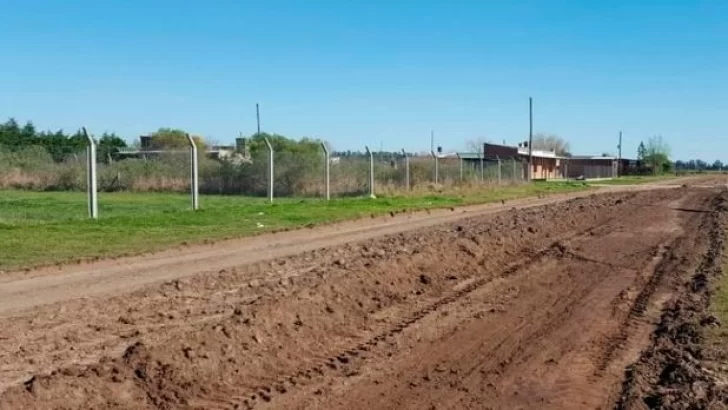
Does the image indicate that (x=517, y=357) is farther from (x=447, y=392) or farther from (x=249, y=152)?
(x=249, y=152)

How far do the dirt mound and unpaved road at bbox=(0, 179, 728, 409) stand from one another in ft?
0.43

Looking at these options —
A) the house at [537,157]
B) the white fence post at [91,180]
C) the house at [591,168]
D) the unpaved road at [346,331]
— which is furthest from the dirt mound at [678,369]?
the house at [591,168]

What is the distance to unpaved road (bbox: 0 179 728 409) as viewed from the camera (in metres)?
5.89

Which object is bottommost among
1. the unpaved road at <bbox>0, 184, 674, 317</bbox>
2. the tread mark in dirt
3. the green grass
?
the tread mark in dirt

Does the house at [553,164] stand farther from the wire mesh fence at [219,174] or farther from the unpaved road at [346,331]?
the unpaved road at [346,331]

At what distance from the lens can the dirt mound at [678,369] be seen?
18.9 feet

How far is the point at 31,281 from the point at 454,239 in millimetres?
7871

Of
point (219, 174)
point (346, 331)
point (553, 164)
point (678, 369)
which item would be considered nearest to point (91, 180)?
point (346, 331)

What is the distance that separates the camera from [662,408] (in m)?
5.57

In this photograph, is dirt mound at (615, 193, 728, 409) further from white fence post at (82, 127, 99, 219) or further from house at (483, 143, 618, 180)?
house at (483, 143, 618, 180)

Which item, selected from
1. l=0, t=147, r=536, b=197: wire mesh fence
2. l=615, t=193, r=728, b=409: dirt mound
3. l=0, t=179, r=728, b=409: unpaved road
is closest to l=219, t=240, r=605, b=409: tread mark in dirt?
l=0, t=179, r=728, b=409: unpaved road

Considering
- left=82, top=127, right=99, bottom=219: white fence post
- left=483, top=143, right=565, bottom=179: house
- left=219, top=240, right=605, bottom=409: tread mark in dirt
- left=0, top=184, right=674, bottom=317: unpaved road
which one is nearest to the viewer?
left=219, top=240, right=605, bottom=409: tread mark in dirt

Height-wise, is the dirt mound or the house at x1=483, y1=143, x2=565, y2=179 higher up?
the house at x1=483, y1=143, x2=565, y2=179

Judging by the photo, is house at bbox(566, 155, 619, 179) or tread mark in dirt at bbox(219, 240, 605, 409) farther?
house at bbox(566, 155, 619, 179)
